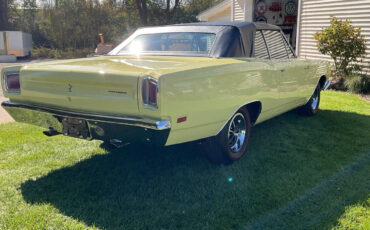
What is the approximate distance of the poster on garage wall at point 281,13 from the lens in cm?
1783

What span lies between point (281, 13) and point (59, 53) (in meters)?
15.6

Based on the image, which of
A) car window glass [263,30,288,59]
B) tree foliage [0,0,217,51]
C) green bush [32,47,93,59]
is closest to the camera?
car window glass [263,30,288,59]

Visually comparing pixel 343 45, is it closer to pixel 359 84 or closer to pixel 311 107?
pixel 359 84

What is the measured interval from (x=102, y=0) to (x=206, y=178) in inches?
1132

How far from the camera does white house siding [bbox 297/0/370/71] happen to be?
9844mm

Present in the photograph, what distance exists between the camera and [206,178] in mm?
3801

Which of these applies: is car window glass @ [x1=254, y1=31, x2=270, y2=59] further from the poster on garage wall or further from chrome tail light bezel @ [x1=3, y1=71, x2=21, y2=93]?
the poster on garage wall

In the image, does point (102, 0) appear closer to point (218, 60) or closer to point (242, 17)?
point (242, 17)

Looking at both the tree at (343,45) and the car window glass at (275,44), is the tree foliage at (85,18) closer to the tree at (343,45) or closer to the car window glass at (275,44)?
the tree at (343,45)

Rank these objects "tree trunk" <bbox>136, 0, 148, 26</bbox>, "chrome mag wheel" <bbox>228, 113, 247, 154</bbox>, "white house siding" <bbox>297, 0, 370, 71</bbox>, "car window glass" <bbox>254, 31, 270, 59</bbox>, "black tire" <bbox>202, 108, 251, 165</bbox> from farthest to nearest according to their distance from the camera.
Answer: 1. "tree trunk" <bbox>136, 0, 148, 26</bbox>
2. "white house siding" <bbox>297, 0, 370, 71</bbox>
3. "car window glass" <bbox>254, 31, 270, 59</bbox>
4. "chrome mag wheel" <bbox>228, 113, 247, 154</bbox>
5. "black tire" <bbox>202, 108, 251, 165</bbox>

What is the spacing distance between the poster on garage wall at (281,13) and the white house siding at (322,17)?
537 centimetres

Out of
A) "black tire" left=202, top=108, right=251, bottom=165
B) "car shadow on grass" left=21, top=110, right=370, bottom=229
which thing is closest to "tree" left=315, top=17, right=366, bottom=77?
"car shadow on grass" left=21, top=110, right=370, bottom=229

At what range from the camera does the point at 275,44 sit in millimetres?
5297

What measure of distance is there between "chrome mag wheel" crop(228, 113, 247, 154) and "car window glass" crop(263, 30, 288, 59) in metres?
1.28
